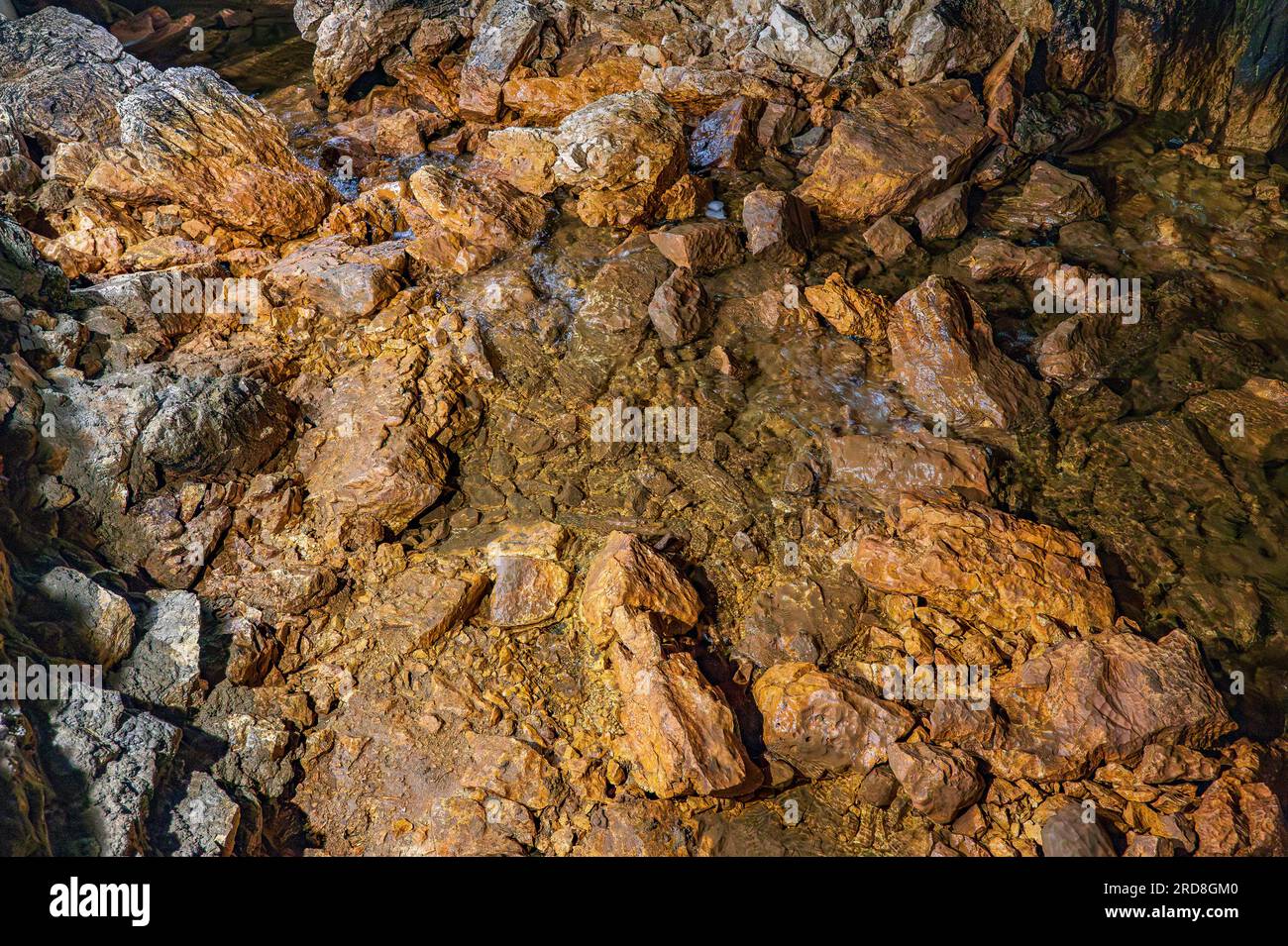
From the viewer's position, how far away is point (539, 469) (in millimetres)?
5113

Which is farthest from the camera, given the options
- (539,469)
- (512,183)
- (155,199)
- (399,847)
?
(512,183)

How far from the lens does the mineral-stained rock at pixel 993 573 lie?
435cm

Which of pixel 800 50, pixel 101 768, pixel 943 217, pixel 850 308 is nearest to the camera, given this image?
pixel 101 768

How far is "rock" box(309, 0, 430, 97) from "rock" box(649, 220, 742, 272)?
437 cm

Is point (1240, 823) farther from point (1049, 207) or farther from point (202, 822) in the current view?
point (1049, 207)

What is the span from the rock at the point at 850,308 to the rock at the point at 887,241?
71 centimetres

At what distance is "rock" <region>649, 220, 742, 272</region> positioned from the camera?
617cm

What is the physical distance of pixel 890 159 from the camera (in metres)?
6.89

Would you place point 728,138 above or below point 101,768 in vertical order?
above

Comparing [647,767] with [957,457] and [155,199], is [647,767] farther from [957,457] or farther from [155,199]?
[155,199]

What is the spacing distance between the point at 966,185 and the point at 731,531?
4238 millimetres

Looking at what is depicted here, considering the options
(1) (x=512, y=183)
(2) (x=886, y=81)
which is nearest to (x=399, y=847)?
(1) (x=512, y=183)

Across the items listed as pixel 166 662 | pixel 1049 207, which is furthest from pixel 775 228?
pixel 166 662

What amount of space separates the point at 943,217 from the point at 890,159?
2.15 feet
